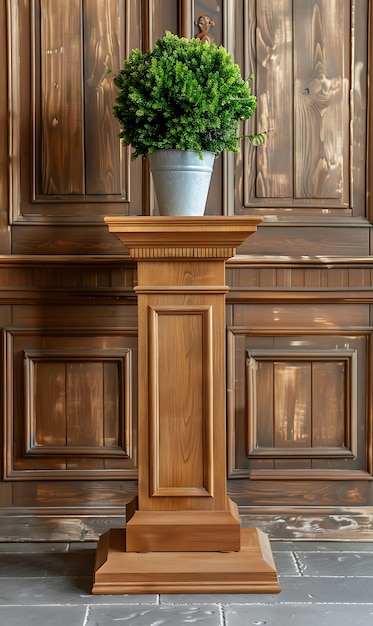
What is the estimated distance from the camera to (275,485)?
2594mm

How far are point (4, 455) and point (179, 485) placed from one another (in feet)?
2.47

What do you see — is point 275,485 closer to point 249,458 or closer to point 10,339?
point 249,458

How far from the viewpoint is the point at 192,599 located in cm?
205

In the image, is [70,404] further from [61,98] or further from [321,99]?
[321,99]

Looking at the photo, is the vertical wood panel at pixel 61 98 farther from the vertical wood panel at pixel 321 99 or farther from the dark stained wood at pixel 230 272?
the vertical wood panel at pixel 321 99

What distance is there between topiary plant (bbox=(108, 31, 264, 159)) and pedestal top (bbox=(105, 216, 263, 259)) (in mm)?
215

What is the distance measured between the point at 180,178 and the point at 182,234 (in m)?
0.17

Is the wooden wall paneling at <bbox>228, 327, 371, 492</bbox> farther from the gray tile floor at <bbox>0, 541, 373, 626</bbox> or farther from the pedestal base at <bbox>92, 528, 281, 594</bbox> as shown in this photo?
the pedestal base at <bbox>92, 528, 281, 594</bbox>

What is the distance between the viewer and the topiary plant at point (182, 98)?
201cm

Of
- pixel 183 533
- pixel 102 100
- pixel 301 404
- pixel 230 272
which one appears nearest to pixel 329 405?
pixel 301 404

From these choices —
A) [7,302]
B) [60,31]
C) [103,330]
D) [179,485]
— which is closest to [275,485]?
[179,485]

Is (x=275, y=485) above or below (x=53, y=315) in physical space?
below

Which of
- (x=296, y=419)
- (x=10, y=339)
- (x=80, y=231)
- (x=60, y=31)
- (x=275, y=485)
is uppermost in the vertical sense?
(x=60, y=31)

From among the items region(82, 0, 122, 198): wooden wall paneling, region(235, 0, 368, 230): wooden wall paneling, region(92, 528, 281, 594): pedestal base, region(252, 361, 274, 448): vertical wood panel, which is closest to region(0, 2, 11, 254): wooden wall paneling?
region(82, 0, 122, 198): wooden wall paneling
